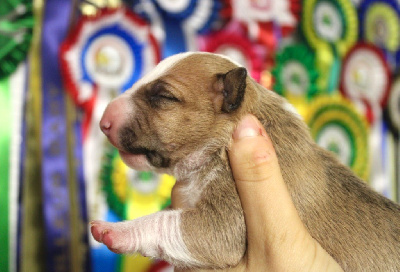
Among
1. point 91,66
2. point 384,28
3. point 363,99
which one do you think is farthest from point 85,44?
point 384,28

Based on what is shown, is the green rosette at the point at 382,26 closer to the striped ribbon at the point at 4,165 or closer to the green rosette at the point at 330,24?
the green rosette at the point at 330,24

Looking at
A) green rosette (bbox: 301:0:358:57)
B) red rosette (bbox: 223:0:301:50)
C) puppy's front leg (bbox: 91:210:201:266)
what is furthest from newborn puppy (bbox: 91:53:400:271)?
green rosette (bbox: 301:0:358:57)

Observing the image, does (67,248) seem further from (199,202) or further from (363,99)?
(363,99)

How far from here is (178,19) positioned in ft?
7.02

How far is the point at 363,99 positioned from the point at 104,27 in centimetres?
215

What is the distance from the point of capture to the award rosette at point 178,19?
6.82 ft

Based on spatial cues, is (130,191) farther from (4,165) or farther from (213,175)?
(213,175)

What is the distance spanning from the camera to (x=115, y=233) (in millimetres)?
1115

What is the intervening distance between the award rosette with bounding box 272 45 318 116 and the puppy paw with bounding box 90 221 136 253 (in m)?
1.62

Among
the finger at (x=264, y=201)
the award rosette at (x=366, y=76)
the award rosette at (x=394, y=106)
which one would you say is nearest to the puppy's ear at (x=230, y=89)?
the finger at (x=264, y=201)

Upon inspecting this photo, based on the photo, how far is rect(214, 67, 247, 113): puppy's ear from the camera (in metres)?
1.14

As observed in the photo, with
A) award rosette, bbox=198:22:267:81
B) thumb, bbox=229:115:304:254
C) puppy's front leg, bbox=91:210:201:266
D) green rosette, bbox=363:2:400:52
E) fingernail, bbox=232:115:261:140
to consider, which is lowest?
puppy's front leg, bbox=91:210:201:266

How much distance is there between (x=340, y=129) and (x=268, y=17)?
94 centimetres

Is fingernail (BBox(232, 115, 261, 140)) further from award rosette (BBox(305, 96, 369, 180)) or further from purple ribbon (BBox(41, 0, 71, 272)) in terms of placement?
award rosette (BBox(305, 96, 369, 180))
